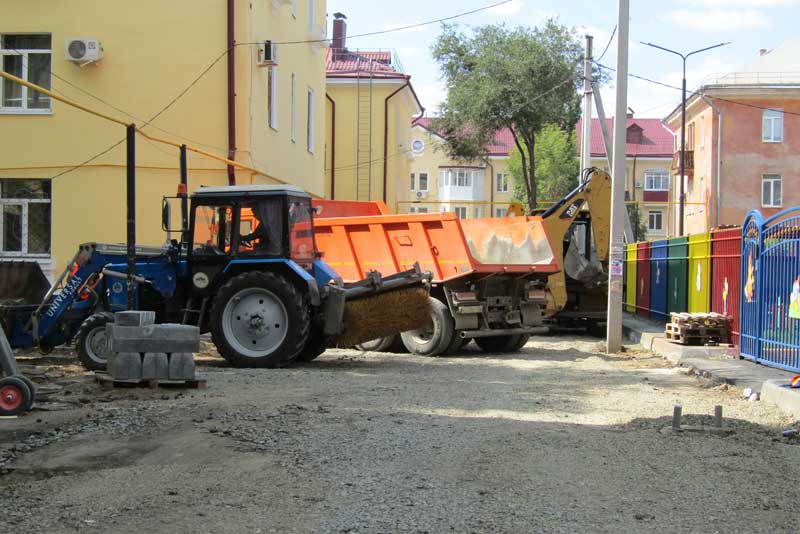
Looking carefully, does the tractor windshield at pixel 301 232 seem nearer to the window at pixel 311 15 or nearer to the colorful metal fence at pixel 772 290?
the colorful metal fence at pixel 772 290

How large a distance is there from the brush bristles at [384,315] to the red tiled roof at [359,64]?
2440 centimetres

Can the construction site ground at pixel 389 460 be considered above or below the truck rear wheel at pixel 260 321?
below

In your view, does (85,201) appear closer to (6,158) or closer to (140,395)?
(6,158)

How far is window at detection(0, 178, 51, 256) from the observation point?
1977 centimetres

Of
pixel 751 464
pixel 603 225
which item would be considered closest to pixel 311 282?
pixel 751 464

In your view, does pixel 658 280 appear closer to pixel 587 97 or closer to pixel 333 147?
pixel 587 97

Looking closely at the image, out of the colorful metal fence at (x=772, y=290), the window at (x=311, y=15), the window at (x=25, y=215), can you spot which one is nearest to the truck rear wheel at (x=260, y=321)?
the colorful metal fence at (x=772, y=290)

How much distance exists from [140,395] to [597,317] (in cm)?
1239

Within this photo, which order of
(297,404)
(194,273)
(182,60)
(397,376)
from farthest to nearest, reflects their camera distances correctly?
(182,60) → (194,273) → (397,376) → (297,404)

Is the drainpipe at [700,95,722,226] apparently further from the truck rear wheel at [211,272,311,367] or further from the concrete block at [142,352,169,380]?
the concrete block at [142,352,169,380]

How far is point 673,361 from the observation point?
46.9 feet

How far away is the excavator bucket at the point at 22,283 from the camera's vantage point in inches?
534

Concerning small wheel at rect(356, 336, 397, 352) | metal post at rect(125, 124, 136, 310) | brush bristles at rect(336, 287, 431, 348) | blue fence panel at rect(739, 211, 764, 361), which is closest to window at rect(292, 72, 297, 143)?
small wheel at rect(356, 336, 397, 352)

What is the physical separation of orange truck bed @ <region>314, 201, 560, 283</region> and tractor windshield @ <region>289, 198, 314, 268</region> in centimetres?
244
